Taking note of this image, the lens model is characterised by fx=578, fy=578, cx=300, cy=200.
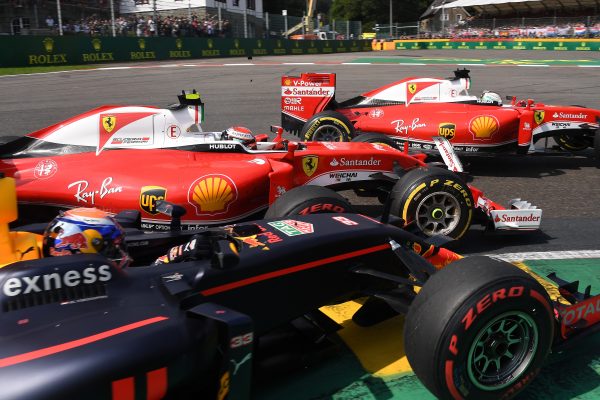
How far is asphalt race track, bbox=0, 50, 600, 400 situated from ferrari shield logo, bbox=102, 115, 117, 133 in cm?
281

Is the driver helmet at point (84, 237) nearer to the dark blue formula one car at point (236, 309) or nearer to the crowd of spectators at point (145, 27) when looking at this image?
the dark blue formula one car at point (236, 309)

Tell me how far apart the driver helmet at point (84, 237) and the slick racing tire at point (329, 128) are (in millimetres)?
5522

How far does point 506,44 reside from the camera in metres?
40.3

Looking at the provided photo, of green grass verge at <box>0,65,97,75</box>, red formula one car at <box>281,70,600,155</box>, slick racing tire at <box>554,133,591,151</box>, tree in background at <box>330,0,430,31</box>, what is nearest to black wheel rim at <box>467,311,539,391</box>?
red formula one car at <box>281,70,600,155</box>

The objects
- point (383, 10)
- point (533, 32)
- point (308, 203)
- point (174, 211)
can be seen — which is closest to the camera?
point (174, 211)

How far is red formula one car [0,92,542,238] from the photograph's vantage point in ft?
16.0

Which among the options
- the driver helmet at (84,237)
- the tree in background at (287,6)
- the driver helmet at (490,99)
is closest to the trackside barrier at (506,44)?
the driver helmet at (490,99)

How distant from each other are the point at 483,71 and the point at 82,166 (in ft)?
68.9

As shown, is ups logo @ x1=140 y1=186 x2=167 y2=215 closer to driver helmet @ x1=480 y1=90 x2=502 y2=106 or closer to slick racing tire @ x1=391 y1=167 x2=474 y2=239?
slick racing tire @ x1=391 y1=167 x2=474 y2=239

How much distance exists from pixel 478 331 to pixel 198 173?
3.03 meters

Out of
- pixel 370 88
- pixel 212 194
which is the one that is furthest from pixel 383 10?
pixel 212 194

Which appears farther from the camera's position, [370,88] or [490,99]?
[370,88]

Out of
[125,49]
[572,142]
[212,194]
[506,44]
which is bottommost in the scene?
[572,142]

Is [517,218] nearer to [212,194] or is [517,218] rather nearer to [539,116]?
[212,194]
